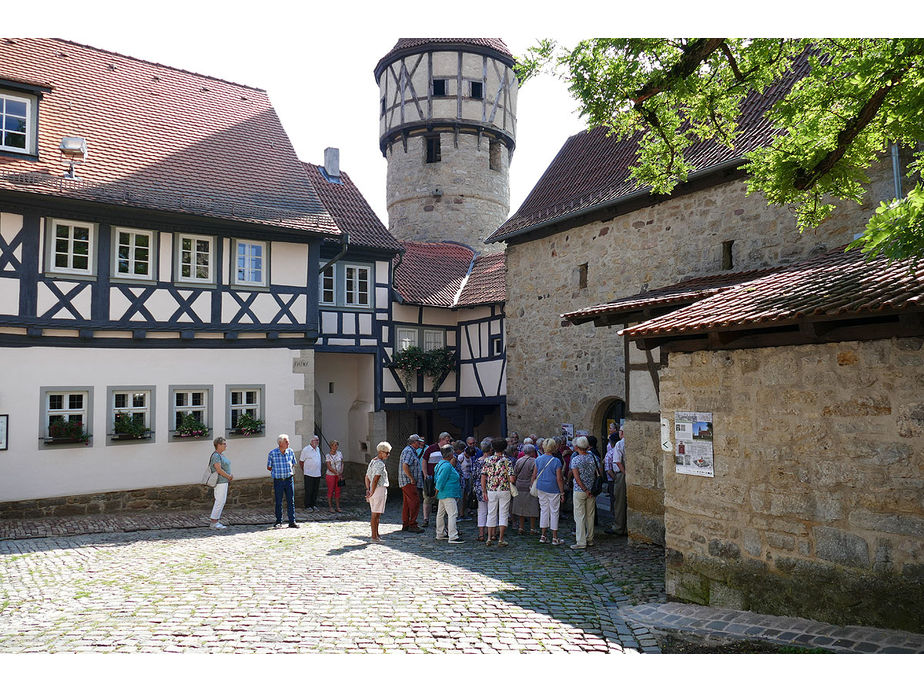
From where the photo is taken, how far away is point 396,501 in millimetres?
16172

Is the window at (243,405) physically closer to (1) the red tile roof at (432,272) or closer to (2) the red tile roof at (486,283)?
(1) the red tile roof at (432,272)

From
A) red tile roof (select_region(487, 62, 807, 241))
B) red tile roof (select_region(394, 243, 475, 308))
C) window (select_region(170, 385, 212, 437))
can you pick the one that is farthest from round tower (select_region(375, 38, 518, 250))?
window (select_region(170, 385, 212, 437))

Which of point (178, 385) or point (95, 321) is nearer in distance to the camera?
point (95, 321)

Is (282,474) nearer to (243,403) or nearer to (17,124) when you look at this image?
(243,403)

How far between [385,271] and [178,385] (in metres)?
6.09

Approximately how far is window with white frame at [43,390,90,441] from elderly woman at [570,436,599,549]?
7995mm

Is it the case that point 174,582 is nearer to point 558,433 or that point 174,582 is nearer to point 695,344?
point 695,344

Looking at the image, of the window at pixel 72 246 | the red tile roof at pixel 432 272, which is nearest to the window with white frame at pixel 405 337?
the red tile roof at pixel 432 272

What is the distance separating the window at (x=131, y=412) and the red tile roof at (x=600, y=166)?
8.22 m

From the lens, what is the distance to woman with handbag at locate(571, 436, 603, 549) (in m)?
9.23

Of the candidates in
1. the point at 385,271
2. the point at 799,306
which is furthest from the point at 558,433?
the point at 799,306

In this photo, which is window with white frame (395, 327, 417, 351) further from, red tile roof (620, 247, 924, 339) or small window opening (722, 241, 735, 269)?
red tile roof (620, 247, 924, 339)

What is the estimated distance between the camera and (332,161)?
1912 centimetres

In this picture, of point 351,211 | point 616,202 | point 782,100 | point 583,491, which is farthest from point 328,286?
point 782,100
